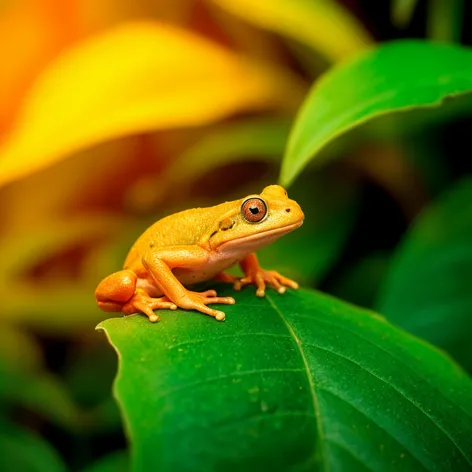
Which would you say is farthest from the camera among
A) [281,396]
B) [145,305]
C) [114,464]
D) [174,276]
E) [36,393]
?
[36,393]

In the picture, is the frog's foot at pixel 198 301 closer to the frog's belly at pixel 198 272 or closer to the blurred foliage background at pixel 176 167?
the frog's belly at pixel 198 272

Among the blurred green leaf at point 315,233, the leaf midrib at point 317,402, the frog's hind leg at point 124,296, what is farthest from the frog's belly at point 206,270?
the blurred green leaf at point 315,233

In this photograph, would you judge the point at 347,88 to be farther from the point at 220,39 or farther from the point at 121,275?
the point at 220,39

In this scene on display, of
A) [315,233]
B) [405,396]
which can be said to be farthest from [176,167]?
[405,396]

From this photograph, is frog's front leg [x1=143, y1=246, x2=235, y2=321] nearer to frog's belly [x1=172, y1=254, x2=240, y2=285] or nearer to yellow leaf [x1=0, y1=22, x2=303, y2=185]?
frog's belly [x1=172, y1=254, x2=240, y2=285]

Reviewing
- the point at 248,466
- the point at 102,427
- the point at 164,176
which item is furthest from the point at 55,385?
the point at 248,466

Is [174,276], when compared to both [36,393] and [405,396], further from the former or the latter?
[36,393]

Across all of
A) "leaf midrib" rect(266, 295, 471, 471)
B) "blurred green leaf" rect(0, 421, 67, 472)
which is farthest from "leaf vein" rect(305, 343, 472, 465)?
"blurred green leaf" rect(0, 421, 67, 472)
